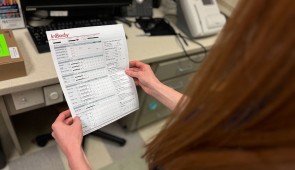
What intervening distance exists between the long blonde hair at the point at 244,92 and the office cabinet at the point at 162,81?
743 mm

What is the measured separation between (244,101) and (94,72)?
0.60 m

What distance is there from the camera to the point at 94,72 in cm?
88

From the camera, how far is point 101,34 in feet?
2.86

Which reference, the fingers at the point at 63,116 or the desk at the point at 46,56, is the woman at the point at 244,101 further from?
the desk at the point at 46,56

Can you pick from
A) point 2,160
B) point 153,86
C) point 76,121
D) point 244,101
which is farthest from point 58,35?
point 2,160

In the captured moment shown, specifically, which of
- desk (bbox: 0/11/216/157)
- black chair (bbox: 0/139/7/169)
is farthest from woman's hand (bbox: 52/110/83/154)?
black chair (bbox: 0/139/7/169)

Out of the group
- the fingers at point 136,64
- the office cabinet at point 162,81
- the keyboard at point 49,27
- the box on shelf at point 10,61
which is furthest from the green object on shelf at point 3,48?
the office cabinet at point 162,81

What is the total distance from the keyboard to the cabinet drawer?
13.7 inches

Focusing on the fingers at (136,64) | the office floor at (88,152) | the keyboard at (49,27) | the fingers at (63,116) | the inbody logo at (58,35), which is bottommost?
the office floor at (88,152)

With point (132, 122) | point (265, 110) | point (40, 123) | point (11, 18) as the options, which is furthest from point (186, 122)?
point (40, 123)

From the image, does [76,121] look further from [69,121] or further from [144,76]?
[144,76]

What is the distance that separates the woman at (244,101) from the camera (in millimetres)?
319

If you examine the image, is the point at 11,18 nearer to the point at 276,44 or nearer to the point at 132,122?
the point at 132,122

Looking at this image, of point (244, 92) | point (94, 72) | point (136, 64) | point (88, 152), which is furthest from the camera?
point (88, 152)
